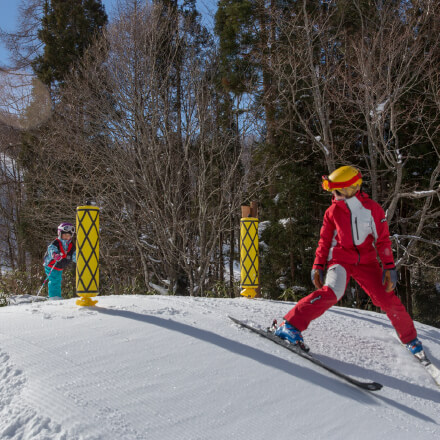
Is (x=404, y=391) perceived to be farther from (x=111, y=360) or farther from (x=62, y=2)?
(x=62, y=2)

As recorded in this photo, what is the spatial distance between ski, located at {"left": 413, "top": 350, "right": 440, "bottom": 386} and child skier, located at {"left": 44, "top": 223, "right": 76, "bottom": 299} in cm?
506

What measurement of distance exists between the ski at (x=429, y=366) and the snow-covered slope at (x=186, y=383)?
0.06m

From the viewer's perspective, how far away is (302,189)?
11.9 m

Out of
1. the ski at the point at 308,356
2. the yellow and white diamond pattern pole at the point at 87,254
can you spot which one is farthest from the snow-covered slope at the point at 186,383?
the yellow and white diamond pattern pole at the point at 87,254

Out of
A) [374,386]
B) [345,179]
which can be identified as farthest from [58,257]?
[374,386]

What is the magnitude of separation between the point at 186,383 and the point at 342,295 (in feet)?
4.88

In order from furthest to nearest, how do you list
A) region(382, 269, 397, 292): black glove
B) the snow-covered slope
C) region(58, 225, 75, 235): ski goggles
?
1. region(58, 225, 75, 235): ski goggles
2. region(382, 269, 397, 292): black glove
3. the snow-covered slope

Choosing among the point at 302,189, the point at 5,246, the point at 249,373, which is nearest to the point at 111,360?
the point at 249,373

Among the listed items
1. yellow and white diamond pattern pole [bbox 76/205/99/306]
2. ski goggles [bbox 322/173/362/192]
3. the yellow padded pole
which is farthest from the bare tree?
ski goggles [bbox 322/173/362/192]

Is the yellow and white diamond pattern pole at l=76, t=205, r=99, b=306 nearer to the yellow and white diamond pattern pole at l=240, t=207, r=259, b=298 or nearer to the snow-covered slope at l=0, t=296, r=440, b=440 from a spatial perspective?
the snow-covered slope at l=0, t=296, r=440, b=440

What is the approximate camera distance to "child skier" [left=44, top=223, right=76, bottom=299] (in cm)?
615

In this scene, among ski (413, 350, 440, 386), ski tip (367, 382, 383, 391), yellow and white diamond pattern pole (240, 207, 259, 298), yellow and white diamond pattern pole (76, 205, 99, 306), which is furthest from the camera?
yellow and white diamond pattern pole (240, 207, 259, 298)

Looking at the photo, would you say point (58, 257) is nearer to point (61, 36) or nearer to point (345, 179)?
point (345, 179)

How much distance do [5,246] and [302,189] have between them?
14.4 m
